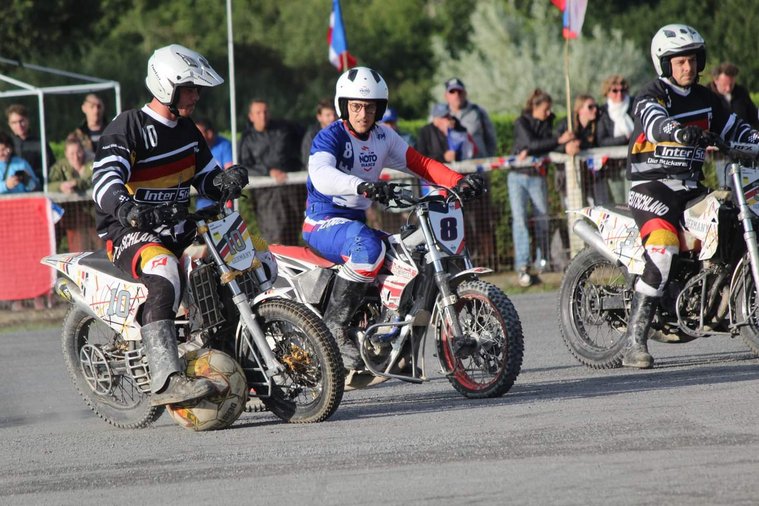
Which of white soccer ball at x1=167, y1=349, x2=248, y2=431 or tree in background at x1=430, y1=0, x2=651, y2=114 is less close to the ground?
tree in background at x1=430, y1=0, x2=651, y2=114

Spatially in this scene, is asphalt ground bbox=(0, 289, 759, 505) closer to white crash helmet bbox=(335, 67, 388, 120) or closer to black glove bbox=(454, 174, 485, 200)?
black glove bbox=(454, 174, 485, 200)

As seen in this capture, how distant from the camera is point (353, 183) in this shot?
8570 mm

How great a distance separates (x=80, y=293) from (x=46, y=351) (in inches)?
179

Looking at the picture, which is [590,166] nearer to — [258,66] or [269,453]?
[269,453]

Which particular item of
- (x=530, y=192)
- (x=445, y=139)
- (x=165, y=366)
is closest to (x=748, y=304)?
(x=165, y=366)

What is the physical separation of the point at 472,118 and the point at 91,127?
4.19 metres

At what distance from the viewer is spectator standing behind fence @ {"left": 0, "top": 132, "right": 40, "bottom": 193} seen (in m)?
15.5

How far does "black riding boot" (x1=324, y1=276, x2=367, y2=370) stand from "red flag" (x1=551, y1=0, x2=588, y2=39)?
28.5 ft

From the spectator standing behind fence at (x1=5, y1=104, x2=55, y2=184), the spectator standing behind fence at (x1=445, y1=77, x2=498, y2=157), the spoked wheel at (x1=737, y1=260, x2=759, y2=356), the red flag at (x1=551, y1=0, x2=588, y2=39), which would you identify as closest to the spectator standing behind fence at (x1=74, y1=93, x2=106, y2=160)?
the spectator standing behind fence at (x1=5, y1=104, x2=55, y2=184)

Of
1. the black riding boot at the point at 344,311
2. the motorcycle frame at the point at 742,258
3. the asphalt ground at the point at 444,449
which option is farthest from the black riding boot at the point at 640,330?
the black riding boot at the point at 344,311

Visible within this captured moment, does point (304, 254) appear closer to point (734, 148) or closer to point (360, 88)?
point (360, 88)

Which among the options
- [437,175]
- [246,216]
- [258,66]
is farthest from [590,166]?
[258,66]

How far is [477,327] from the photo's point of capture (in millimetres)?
8516

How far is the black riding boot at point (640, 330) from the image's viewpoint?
9398mm
